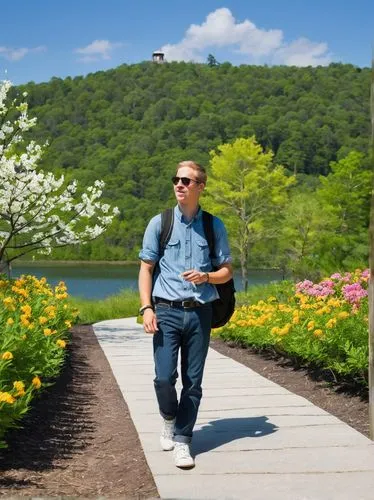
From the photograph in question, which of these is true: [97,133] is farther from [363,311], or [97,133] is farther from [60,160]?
[363,311]

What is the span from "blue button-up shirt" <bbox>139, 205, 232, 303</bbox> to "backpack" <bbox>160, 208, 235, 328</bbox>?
26 millimetres

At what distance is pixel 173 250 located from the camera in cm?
417

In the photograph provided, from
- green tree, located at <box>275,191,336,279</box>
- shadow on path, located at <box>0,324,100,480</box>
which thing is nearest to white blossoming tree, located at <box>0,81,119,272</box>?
shadow on path, located at <box>0,324,100,480</box>

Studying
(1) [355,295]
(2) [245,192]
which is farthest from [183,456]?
(2) [245,192]

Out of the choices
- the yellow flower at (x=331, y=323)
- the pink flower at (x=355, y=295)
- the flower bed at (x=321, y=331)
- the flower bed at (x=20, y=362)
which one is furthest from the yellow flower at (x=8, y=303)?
the pink flower at (x=355, y=295)

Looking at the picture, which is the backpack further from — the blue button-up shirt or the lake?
the lake

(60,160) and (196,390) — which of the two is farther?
(60,160)

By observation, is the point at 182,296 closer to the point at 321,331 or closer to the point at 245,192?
the point at 321,331

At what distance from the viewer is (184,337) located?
4.14m

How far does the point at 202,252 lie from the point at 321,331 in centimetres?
283

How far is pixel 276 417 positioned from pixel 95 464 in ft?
5.63

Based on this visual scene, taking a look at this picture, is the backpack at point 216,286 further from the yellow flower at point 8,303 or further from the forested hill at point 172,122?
the forested hill at point 172,122

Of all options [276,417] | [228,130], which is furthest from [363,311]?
[228,130]

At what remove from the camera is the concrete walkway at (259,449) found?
3.66 metres
